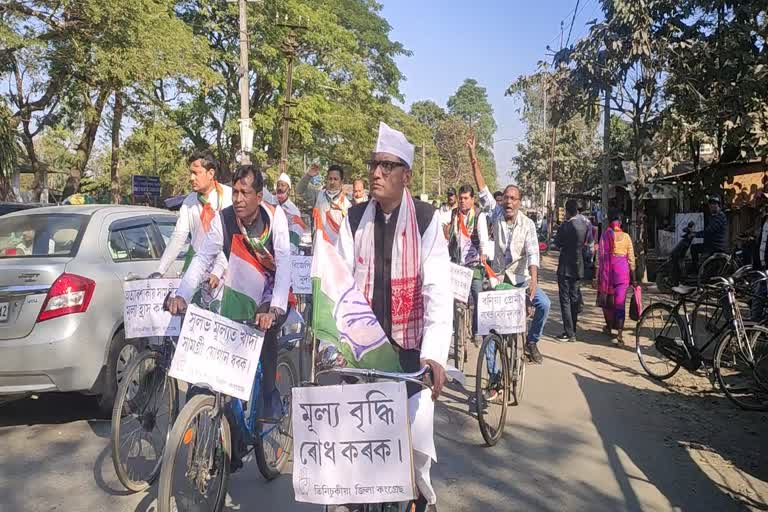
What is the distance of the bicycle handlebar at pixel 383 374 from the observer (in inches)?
101

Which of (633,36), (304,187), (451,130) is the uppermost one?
(451,130)

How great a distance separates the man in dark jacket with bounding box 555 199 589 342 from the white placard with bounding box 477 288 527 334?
11.9 feet

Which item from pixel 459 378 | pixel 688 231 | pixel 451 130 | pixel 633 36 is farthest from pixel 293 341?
pixel 451 130

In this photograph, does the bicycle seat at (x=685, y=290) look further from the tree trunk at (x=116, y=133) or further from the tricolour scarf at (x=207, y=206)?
A: the tree trunk at (x=116, y=133)

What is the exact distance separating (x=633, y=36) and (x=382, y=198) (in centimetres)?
882

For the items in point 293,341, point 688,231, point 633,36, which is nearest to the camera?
point 293,341

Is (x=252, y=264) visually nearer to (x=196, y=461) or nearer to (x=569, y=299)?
(x=196, y=461)

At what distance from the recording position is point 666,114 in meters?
11.0

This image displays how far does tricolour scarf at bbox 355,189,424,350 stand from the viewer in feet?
9.52

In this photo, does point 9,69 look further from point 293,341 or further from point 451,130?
point 451,130

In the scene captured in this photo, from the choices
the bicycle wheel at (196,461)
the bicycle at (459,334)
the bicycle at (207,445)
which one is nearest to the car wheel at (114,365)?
the bicycle at (207,445)

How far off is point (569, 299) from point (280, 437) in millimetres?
5848

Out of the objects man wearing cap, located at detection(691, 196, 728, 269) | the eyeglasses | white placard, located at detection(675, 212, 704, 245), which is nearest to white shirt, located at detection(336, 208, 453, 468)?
the eyeglasses

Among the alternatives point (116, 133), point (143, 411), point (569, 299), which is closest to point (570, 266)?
point (569, 299)
